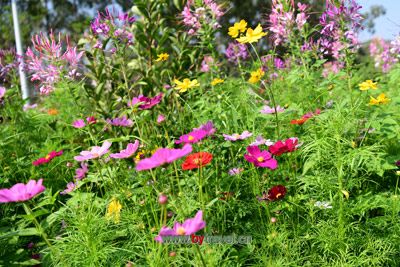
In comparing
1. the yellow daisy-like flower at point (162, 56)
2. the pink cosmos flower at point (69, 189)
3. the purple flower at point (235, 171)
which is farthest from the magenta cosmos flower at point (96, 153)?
the yellow daisy-like flower at point (162, 56)

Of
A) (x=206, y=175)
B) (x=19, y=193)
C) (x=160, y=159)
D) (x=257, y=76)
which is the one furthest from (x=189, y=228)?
(x=257, y=76)

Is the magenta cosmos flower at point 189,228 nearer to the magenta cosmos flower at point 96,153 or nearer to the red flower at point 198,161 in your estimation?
the red flower at point 198,161

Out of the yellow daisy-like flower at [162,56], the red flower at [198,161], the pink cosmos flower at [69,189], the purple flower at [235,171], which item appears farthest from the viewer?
the yellow daisy-like flower at [162,56]

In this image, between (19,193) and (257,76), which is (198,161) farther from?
(257,76)

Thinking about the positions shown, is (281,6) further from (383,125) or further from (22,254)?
(22,254)

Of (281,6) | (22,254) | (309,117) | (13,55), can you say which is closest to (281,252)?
(309,117)

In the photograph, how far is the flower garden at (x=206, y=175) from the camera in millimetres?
1720

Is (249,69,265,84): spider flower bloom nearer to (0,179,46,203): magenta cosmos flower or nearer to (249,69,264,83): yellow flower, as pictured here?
(249,69,264,83): yellow flower

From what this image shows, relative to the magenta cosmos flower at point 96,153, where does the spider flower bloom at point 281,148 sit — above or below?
below

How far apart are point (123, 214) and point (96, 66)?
5.59ft

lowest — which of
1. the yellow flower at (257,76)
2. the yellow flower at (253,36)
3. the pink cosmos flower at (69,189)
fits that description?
the pink cosmos flower at (69,189)

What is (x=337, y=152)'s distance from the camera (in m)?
2.01

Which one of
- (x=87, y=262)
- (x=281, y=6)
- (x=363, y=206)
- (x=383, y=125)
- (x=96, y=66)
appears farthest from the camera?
(x=96, y=66)

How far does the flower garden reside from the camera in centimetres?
172
